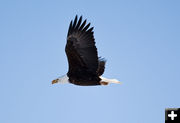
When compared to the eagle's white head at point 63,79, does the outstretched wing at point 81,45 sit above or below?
above

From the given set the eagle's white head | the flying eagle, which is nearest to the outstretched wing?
the flying eagle

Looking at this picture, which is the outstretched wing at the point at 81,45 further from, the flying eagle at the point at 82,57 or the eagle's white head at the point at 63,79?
the eagle's white head at the point at 63,79

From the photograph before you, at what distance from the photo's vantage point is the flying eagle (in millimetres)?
8328

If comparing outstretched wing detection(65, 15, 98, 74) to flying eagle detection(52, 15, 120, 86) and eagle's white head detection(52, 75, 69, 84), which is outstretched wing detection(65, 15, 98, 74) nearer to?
flying eagle detection(52, 15, 120, 86)

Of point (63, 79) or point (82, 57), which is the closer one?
point (82, 57)

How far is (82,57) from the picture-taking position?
27.7 ft

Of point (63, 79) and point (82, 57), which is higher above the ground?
point (82, 57)

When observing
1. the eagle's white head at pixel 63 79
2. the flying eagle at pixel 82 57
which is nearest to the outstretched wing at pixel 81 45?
the flying eagle at pixel 82 57

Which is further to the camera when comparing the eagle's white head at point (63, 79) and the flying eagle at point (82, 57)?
the eagle's white head at point (63, 79)

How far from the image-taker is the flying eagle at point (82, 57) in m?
8.33

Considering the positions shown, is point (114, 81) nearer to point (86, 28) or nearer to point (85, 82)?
point (85, 82)

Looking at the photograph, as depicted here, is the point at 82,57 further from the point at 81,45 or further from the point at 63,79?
the point at 63,79

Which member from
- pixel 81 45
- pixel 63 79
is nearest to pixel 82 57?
pixel 81 45

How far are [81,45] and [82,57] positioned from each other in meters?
0.27
